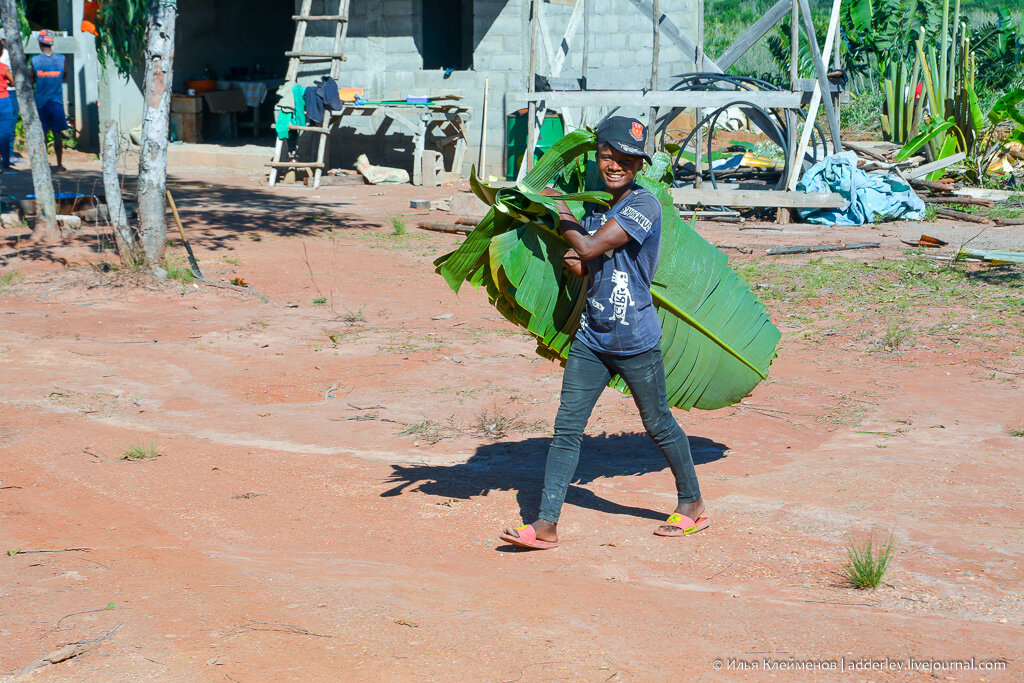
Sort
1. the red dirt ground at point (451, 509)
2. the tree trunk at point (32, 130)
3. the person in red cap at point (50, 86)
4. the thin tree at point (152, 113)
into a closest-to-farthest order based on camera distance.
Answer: the red dirt ground at point (451, 509), the thin tree at point (152, 113), the tree trunk at point (32, 130), the person in red cap at point (50, 86)

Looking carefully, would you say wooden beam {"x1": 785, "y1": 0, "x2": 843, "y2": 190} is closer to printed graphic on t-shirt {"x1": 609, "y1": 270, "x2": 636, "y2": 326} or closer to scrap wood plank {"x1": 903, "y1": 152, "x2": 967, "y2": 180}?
scrap wood plank {"x1": 903, "y1": 152, "x2": 967, "y2": 180}

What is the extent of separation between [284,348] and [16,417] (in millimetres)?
2100

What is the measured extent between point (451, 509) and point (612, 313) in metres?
1.23

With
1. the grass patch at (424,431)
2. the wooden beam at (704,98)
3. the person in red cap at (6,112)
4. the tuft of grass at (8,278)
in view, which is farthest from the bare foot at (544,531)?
the person in red cap at (6,112)

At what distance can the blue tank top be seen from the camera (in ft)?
51.8

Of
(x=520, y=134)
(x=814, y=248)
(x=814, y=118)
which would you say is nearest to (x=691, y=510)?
(x=814, y=248)

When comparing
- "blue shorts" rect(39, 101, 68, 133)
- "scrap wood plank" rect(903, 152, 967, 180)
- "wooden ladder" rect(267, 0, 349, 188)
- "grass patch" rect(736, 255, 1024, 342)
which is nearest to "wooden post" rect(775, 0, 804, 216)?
"scrap wood plank" rect(903, 152, 967, 180)

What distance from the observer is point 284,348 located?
728cm

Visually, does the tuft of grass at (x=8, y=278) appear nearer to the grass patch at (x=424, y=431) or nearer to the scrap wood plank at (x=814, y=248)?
the grass patch at (x=424, y=431)

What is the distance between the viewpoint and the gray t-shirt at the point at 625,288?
3.69 m

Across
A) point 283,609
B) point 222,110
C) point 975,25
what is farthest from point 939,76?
point 283,609

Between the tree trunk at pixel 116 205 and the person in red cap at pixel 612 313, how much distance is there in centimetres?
622

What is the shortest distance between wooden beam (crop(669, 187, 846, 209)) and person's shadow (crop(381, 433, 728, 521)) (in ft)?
26.7

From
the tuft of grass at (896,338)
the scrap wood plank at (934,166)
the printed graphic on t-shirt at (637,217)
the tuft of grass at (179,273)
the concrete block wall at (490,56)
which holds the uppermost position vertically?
the concrete block wall at (490,56)
